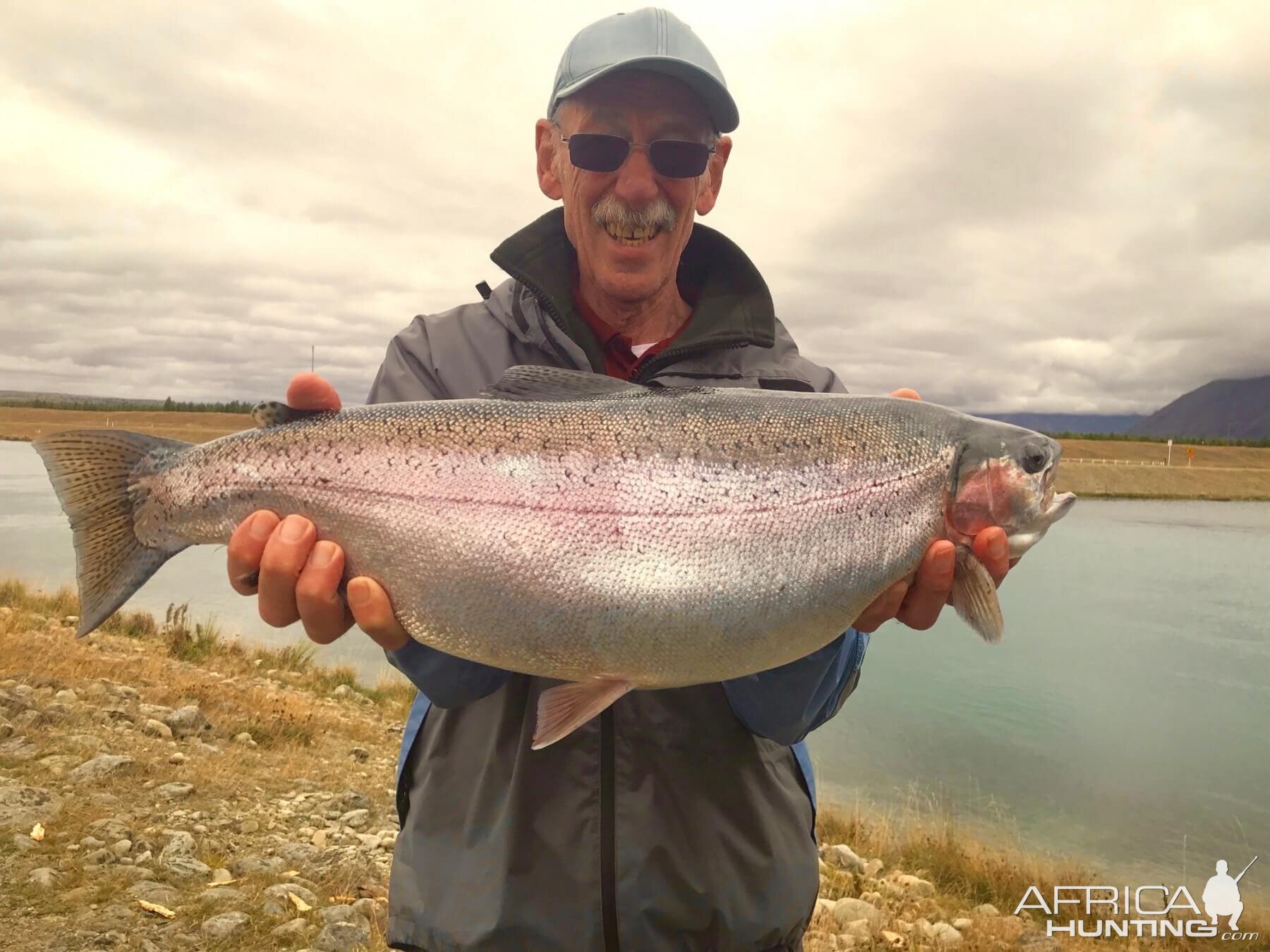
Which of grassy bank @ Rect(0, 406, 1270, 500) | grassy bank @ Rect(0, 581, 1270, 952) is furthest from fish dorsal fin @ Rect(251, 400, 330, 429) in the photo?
grassy bank @ Rect(0, 406, 1270, 500)

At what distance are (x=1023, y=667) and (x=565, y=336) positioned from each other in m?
17.0

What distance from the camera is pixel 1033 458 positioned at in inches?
114

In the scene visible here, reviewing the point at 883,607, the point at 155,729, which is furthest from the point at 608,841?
the point at 155,729

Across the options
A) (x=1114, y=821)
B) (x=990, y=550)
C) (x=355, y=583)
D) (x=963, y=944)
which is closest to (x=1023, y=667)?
(x=1114, y=821)

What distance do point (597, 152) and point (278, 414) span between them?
5.44 ft

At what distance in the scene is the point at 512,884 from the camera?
2.49m

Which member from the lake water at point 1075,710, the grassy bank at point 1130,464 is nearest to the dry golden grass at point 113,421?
the grassy bank at point 1130,464

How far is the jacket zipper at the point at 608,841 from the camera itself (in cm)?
248

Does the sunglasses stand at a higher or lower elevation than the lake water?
higher

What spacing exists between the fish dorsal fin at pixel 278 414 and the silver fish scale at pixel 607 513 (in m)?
0.04

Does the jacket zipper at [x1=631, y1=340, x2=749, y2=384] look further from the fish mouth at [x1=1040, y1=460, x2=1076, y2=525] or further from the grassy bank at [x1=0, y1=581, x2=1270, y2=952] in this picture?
the grassy bank at [x1=0, y1=581, x2=1270, y2=952]

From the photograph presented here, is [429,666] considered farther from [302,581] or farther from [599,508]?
[599,508]

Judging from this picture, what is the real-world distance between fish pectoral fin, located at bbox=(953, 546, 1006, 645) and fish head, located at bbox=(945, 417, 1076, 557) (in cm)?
8

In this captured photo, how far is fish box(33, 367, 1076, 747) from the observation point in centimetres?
246
